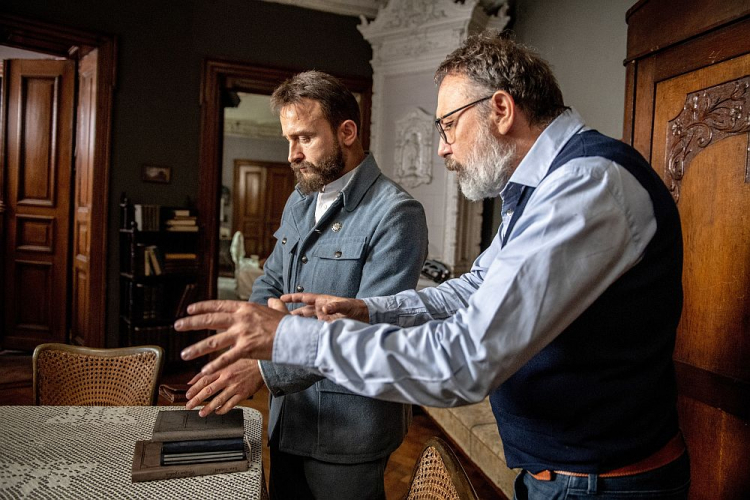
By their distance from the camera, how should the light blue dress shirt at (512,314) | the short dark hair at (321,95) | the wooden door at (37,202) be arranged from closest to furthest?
the light blue dress shirt at (512,314) → the short dark hair at (321,95) → the wooden door at (37,202)

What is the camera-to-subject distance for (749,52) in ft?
5.08

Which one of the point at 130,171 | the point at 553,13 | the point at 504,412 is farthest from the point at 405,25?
the point at 504,412

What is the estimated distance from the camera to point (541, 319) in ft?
2.63

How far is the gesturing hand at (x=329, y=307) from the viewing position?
3.85 ft

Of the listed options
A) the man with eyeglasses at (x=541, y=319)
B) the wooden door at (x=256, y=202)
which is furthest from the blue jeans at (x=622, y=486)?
the wooden door at (x=256, y=202)

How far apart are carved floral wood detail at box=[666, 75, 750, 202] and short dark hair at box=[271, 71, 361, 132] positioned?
3.69ft

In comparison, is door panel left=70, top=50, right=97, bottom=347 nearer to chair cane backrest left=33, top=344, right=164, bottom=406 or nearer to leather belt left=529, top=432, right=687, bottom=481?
chair cane backrest left=33, top=344, right=164, bottom=406

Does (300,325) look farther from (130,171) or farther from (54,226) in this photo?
(54,226)

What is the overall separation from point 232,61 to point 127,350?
3.70 meters

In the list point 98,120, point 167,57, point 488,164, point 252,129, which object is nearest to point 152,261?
point 98,120

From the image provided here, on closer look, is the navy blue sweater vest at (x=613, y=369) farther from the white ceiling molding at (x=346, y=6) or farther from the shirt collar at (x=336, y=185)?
the white ceiling molding at (x=346, y=6)

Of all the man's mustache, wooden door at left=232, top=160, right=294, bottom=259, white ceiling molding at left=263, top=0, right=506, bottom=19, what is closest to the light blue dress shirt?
the man's mustache

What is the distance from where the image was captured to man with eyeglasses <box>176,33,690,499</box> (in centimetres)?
80

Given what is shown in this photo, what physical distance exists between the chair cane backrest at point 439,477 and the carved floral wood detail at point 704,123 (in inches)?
46.9
